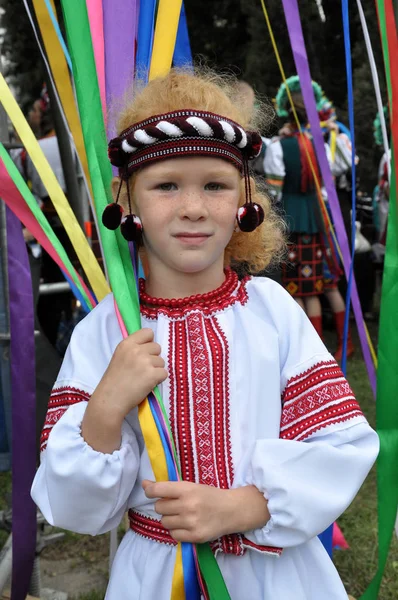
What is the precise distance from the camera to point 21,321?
1672 millimetres

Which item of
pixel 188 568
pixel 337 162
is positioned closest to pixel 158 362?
pixel 188 568

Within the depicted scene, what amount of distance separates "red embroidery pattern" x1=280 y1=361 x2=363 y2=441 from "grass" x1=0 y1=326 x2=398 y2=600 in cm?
138

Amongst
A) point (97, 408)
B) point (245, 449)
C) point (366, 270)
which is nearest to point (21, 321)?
point (97, 408)

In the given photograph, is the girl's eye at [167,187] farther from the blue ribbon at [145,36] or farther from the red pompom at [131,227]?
the blue ribbon at [145,36]

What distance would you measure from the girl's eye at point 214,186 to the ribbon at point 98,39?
318 millimetres

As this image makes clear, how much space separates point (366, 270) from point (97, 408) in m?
5.07

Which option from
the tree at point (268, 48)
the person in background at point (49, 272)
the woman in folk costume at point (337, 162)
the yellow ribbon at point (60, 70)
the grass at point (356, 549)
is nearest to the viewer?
the yellow ribbon at point (60, 70)

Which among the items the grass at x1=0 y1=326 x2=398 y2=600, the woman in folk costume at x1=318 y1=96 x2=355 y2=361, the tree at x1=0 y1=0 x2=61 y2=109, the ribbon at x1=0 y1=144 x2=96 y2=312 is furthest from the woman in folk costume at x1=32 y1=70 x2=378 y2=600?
the tree at x1=0 y1=0 x2=61 y2=109

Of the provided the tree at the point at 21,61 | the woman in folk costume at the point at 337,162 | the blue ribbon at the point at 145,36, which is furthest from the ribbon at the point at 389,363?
the tree at the point at 21,61

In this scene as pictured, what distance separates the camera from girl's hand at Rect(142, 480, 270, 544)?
46.3 inches

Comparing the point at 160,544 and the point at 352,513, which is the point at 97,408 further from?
the point at 352,513

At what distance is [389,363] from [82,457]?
740 mm

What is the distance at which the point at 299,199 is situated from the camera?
466 centimetres

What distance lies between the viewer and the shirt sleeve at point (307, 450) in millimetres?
1211
